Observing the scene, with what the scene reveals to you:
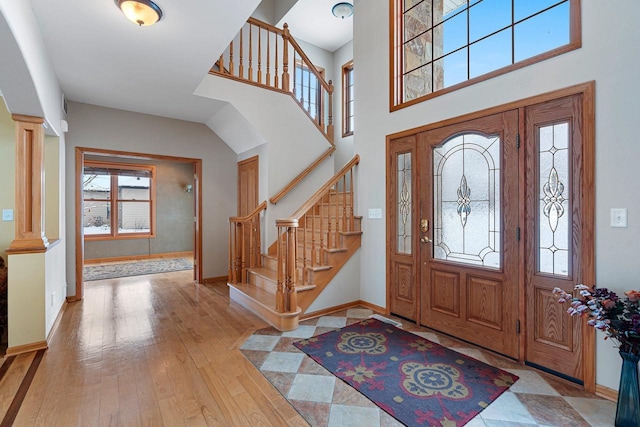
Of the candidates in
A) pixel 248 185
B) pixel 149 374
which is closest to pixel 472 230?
pixel 149 374

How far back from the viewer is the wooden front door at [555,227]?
6.73ft

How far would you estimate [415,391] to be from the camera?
6.55 ft

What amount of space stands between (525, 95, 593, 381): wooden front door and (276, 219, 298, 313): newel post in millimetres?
2027

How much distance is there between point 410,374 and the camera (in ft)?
7.23

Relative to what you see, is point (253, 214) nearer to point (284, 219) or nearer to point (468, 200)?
point (284, 219)

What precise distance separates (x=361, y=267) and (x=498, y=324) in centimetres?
162

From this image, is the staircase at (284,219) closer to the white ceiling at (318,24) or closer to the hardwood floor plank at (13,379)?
the white ceiling at (318,24)

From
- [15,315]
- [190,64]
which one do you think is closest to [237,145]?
[190,64]

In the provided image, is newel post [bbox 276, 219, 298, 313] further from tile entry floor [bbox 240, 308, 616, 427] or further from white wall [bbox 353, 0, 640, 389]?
white wall [bbox 353, 0, 640, 389]

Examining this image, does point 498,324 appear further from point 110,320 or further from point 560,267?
point 110,320

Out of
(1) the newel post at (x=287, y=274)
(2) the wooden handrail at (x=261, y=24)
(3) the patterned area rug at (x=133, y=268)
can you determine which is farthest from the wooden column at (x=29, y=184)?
(3) the patterned area rug at (x=133, y=268)

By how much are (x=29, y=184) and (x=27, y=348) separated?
146cm

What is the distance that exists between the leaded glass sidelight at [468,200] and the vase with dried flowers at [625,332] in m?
0.81

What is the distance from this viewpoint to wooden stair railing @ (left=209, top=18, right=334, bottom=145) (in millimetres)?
4117
